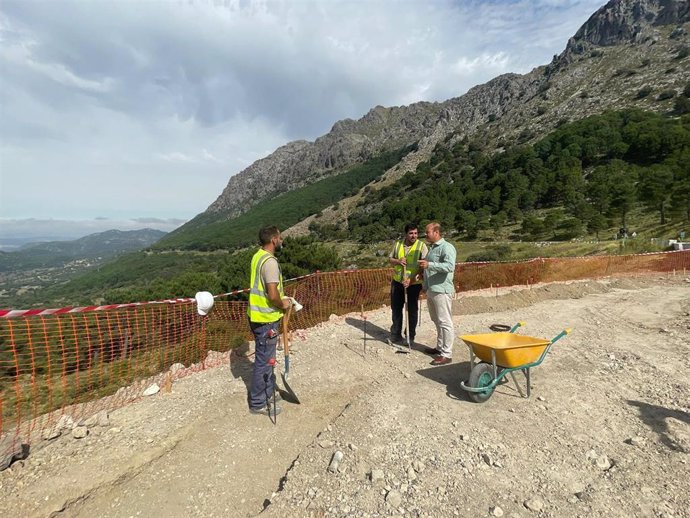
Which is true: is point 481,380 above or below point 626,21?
below

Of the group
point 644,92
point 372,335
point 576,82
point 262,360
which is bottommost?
point 372,335

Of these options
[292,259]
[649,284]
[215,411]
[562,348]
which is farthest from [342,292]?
[292,259]

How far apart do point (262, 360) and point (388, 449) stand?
1756 millimetres

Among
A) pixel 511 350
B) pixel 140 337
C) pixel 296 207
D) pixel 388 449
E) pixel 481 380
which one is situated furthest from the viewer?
pixel 296 207

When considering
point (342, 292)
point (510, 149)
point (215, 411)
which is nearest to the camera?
point (215, 411)

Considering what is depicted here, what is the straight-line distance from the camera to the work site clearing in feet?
10.4

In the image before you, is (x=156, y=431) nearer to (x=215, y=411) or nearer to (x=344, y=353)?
(x=215, y=411)

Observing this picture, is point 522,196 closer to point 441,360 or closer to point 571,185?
point 571,185

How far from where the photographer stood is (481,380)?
468 cm

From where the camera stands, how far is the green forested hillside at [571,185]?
43562 mm

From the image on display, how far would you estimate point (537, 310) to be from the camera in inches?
400

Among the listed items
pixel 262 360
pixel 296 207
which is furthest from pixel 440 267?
pixel 296 207

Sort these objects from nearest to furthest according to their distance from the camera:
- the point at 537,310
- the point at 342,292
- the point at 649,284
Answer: the point at 537,310 → the point at 342,292 → the point at 649,284

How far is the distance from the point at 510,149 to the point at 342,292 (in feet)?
→ 319
